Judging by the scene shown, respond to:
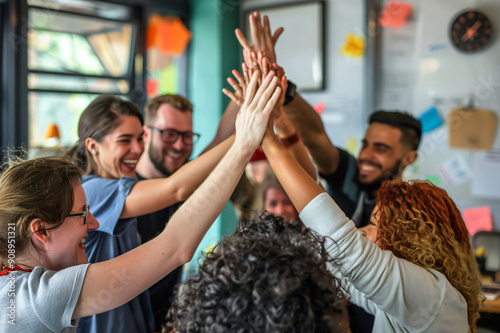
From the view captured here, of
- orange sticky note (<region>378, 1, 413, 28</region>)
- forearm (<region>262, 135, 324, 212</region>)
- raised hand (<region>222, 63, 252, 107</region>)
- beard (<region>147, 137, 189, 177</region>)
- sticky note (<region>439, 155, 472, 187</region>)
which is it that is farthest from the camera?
orange sticky note (<region>378, 1, 413, 28</region>)

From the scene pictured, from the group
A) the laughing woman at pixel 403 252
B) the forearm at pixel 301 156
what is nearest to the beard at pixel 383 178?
the forearm at pixel 301 156

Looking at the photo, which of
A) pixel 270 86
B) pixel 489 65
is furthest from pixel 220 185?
pixel 489 65

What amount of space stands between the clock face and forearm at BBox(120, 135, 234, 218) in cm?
243

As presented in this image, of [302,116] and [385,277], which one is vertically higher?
[302,116]

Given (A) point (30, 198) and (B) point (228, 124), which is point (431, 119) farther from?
(A) point (30, 198)

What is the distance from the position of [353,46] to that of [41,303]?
3.15m

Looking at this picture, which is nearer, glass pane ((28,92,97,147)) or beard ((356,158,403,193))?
beard ((356,158,403,193))

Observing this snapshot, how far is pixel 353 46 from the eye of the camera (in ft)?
11.7

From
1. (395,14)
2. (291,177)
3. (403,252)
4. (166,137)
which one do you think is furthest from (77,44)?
(403,252)

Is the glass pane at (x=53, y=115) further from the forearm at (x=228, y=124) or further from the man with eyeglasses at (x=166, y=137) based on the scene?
the forearm at (x=228, y=124)

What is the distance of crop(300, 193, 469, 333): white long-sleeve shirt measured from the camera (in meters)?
0.96

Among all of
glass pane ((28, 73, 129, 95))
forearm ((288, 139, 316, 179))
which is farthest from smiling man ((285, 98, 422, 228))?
glass pane ((28, 73, 129, 95))

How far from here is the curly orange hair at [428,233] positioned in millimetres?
1082

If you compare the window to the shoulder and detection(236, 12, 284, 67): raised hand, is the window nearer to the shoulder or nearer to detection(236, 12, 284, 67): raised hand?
the shoulder
